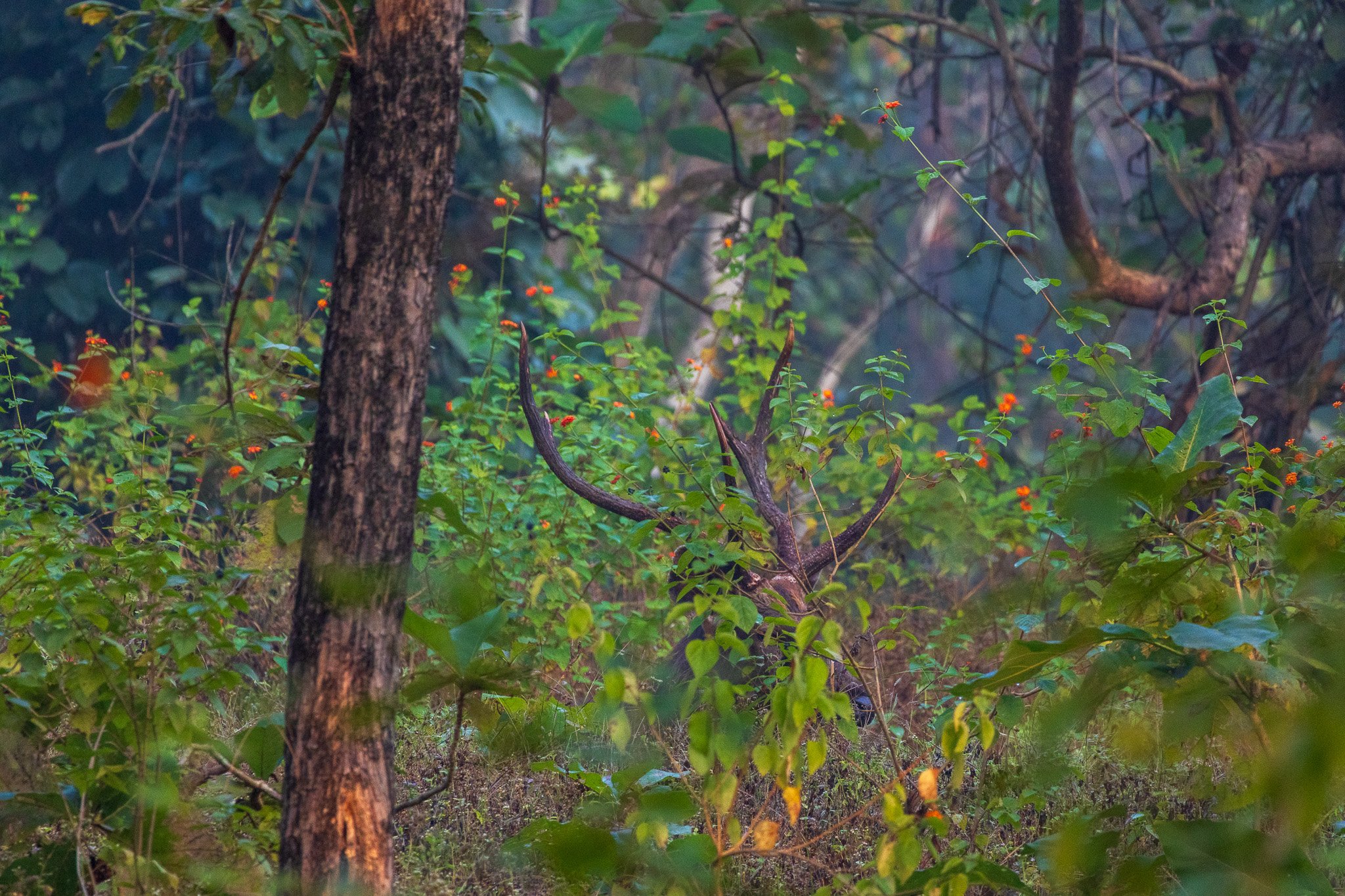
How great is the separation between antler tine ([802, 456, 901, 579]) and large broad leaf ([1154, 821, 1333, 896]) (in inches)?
48.3

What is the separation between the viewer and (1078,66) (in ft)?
16.3

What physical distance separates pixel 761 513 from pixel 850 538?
263 millimetres

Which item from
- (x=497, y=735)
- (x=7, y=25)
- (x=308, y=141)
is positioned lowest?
(x=497, y=735)

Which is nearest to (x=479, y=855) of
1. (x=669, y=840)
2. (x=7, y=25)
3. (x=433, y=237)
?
(x=669, y=840)

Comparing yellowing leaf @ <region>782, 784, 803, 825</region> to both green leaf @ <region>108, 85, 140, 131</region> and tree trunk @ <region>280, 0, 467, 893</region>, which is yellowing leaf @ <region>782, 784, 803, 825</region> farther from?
green leaf @ <region>108, 85, 140, 131</region>

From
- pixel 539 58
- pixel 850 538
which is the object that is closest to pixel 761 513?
pixel 850 538

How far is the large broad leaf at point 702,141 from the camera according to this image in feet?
18.6

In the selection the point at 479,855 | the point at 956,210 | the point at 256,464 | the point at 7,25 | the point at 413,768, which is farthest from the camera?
the point at 956,210

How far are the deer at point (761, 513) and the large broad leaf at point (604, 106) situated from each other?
122 cm

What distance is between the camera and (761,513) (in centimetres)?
320

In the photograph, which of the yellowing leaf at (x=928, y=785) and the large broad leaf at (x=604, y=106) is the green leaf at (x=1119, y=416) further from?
the large broad leaf at (x=604, y=106)

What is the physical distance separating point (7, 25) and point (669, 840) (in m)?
7.30

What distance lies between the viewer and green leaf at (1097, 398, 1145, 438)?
2.67m

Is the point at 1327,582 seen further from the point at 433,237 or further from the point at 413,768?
the point at 413,768
